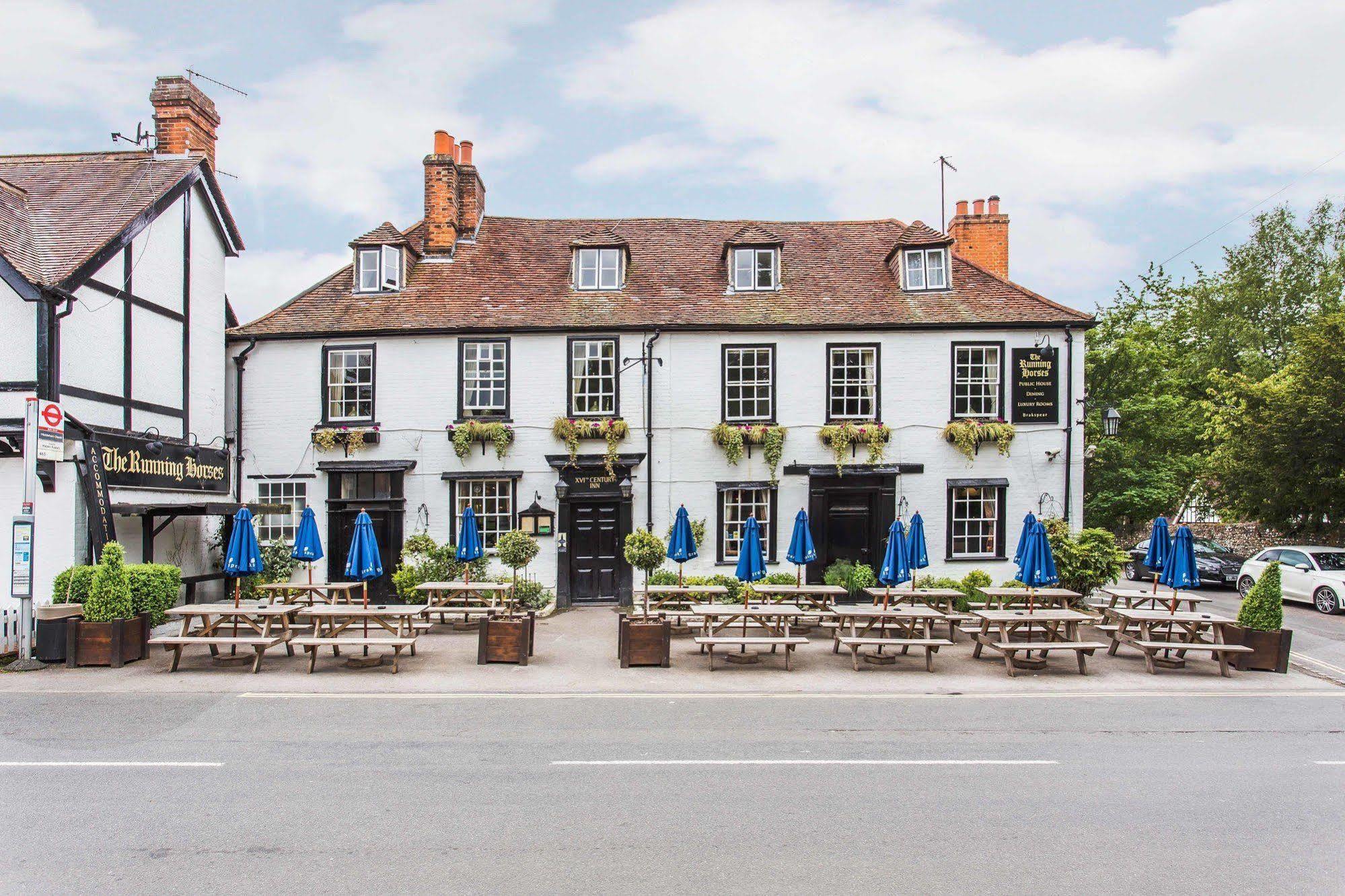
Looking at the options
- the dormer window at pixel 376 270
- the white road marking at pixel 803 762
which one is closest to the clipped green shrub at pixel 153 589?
the dormer window at pixel 376 270

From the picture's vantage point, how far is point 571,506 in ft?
61.1

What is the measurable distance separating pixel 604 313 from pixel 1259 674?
13840 mm

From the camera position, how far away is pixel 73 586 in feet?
40.6

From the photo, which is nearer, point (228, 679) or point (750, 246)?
point (228, 679)

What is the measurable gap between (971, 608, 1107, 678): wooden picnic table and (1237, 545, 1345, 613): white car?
9825 millimetres

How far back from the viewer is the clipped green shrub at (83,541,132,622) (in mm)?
12062

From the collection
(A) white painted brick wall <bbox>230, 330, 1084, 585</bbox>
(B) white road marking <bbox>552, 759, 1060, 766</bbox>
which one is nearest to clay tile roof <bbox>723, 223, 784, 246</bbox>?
(A) white painted brick wall <bbox>230, 330, 1084, 585</bbox>

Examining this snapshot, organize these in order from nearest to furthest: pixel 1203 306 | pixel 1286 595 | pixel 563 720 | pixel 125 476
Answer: pixel 563 720, pixel 125 476, pixel 1286 595, pixel 1203 306

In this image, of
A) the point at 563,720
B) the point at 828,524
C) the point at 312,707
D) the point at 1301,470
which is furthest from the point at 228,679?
the point at 1301,470

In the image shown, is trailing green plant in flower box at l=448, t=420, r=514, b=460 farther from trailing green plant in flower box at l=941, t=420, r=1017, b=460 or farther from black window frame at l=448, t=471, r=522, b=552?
trailing green plant in flower box at l=941, t=420, r=1017, b=460

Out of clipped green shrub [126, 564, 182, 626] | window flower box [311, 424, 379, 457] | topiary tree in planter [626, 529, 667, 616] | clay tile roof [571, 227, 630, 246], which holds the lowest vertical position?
clipped green shrub [126, 564, 182, 626]

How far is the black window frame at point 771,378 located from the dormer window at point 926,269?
12.8 ft

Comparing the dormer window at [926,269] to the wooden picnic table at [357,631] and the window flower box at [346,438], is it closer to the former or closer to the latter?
the window flower box at [346,438]

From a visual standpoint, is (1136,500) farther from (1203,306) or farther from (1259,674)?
(1259,674)
